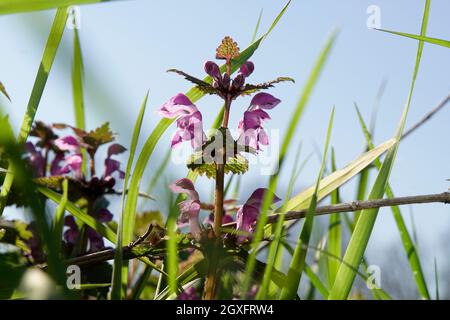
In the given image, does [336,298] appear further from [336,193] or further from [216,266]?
[336,193]

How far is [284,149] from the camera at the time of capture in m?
0.54

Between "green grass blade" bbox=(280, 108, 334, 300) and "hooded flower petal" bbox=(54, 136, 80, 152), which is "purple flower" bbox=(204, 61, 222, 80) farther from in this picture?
"hooded flower petal" bbox=(54, 136, 80, 152)

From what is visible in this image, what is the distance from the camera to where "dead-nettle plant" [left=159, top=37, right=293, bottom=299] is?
0.73m

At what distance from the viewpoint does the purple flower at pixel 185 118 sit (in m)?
0.85

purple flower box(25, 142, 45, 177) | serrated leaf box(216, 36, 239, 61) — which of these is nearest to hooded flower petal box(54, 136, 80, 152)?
purple flower box(25, 142, 45, 177)

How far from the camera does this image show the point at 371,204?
0.71m

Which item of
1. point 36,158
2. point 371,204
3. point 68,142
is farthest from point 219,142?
point 36,158

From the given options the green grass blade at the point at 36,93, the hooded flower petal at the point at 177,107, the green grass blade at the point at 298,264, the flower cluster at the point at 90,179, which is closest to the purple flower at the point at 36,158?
the flower cluster at the point at 90,179

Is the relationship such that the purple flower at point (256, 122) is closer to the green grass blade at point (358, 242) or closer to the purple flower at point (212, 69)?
the purple flower at point (212, 69)

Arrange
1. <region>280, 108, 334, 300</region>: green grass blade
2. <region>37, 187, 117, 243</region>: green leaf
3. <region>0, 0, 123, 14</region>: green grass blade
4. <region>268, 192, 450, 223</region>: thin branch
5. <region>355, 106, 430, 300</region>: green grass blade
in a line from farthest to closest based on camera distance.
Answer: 1. <region>355, 106, 430, 300</region>: green grass blade
2. <region>37, 187, 117, 243</region>: green leaf
3. <region>268, 192, 450, 223</region>: thin branch
4. <region>280, 108, 334, 300</region>: green grass blade
5. <region>0, 0, 123, 14</region>: green grass blade

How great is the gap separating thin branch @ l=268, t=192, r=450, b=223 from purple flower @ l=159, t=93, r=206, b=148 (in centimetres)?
19

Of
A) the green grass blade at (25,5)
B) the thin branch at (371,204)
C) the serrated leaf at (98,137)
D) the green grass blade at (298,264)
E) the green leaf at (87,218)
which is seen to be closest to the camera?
the green grass blade at (25,5)

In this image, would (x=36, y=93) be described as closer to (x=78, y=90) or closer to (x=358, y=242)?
(x=78, y=90)
